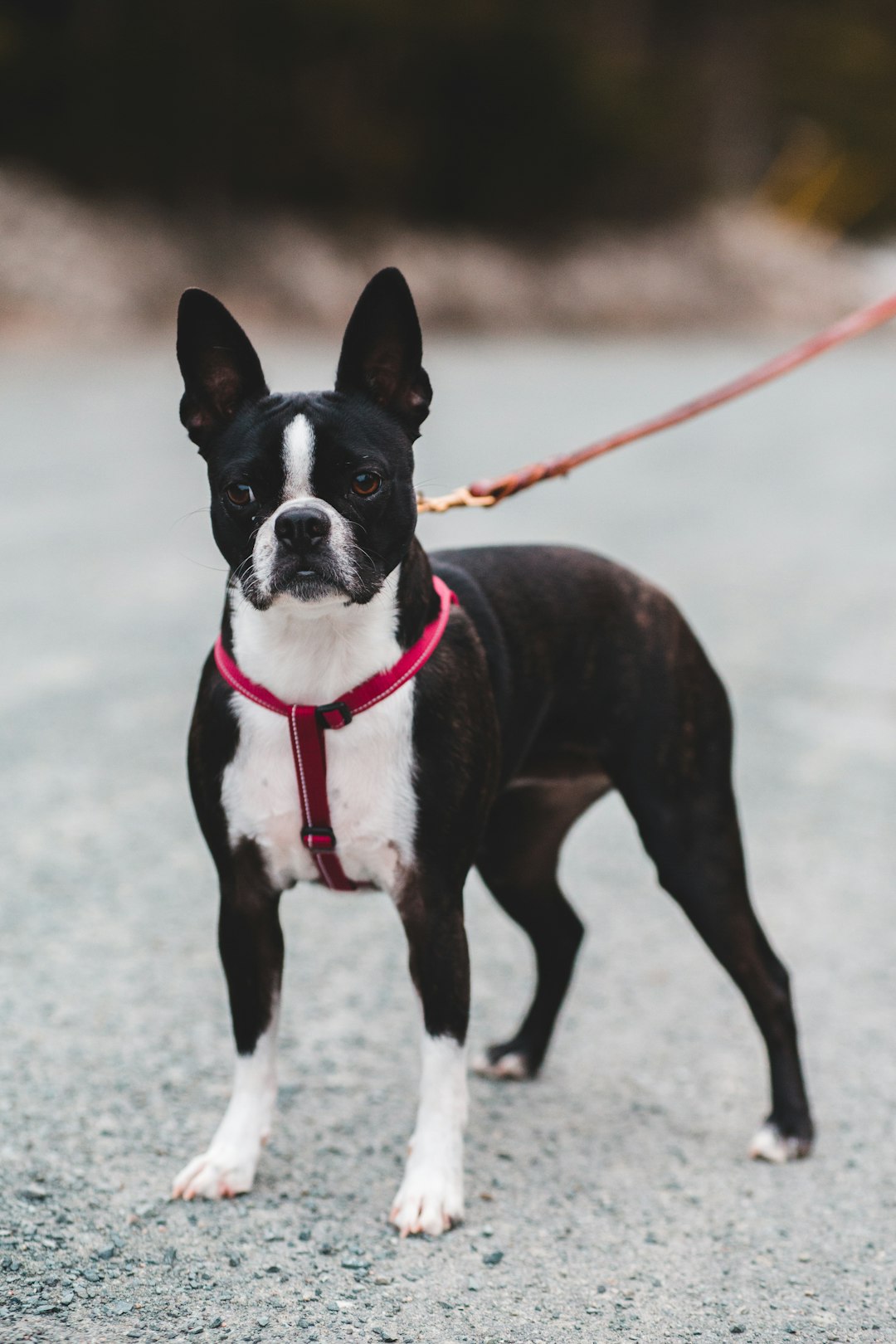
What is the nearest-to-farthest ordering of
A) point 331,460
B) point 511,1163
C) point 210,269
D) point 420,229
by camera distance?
point 331,460
point 511,1163
point 210,269
point 420,229

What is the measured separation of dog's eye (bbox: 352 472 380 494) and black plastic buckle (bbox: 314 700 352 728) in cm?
42

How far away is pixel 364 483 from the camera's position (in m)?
2.80

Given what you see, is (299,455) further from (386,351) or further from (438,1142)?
(438,1142)

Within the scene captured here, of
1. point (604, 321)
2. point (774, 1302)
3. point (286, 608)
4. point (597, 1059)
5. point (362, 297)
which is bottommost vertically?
point (604, 321)

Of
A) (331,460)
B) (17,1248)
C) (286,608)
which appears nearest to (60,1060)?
(17,1248)

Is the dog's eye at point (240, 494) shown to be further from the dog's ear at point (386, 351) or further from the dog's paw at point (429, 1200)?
the dog's paw at point (429, 1200)

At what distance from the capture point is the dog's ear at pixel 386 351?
291cm

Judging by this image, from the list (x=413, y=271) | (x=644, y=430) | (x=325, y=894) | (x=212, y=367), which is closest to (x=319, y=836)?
(x=212, y=367)

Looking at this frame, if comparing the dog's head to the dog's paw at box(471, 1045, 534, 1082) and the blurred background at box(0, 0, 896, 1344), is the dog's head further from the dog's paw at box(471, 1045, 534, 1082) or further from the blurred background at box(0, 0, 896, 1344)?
the dog's paw at box(471, 1045, 534, 1082)

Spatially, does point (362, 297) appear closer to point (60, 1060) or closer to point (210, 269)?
point (60, 1060)

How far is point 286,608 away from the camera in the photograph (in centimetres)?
284

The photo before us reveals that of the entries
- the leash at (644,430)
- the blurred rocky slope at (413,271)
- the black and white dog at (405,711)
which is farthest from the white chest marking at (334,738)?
the blurred rocky slope at (413,271)

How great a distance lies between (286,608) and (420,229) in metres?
25.0

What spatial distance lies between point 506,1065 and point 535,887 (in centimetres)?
44
